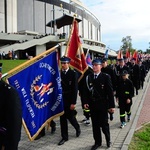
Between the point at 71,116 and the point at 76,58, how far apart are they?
188cm

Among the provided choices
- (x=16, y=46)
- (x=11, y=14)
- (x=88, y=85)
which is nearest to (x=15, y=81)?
(x=88, y=85)

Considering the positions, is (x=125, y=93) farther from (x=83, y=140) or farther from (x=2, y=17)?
(x=2, y=17)

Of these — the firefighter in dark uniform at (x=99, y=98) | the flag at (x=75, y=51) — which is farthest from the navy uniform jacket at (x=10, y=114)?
the flag at (x=75, y=51)

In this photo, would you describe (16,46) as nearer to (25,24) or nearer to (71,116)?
(25,24)

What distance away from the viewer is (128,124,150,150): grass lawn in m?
5.89

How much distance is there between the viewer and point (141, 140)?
21.0ft

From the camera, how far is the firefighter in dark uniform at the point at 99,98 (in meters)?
5.73

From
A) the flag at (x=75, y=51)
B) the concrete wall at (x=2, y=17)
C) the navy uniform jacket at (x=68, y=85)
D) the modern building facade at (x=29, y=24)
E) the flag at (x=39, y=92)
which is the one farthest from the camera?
the concrete wall at (x=2, y=17)

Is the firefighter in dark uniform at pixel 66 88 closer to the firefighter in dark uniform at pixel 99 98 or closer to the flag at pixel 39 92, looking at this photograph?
the flag at pixel 39 92

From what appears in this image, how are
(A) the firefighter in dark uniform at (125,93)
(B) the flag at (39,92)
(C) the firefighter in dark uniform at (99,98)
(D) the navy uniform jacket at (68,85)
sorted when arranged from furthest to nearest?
(A) the firefighter in dark uniform at (125,93)
(D) the navy uniform jacket at (68,85)
(C) the firefighter in dark uniform at (99,98)
(B) the flag at (39,92)

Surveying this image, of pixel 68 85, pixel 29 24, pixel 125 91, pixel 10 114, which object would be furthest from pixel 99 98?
pixel 29 24

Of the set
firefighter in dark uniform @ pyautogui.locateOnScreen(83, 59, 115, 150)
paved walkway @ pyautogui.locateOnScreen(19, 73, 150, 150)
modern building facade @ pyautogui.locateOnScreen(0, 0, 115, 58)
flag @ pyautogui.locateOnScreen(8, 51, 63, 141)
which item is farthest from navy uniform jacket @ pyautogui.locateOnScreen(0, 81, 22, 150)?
modern building facade @ pyautogui.locateOnScreen(0, 0, 115, 58)

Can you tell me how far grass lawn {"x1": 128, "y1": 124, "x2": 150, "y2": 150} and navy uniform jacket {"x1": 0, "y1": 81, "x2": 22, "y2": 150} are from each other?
3588mm

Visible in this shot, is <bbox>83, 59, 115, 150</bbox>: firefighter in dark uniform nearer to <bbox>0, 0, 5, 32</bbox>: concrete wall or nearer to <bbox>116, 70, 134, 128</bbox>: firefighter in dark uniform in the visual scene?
<bbox>116, 70, 134, 128</bbox>: firefighter in dark uniform
